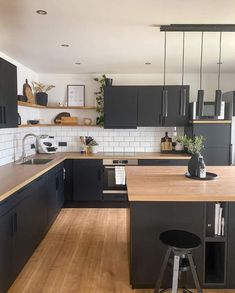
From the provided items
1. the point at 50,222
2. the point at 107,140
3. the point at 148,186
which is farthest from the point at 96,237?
the point at 107,140

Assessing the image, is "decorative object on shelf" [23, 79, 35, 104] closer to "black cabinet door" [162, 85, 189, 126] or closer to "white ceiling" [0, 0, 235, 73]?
"white ceiling" [0, 0, 235, 73]

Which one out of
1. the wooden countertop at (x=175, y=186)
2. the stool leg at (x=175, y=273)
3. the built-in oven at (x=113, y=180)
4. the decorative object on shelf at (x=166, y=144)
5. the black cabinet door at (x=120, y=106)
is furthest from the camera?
the decorative object on shelf at (x=166, y=144)

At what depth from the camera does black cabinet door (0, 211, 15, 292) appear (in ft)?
7.25

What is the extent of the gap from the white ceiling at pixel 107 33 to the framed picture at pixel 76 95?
0.75 meters

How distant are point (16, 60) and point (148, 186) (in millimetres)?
3005

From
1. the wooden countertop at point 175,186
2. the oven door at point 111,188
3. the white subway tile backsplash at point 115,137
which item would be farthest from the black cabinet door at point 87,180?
the wooden countertop at point 175,186

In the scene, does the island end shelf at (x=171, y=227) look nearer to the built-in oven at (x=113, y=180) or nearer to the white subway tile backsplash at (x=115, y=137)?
the built-in oven at (x=113, y=180)

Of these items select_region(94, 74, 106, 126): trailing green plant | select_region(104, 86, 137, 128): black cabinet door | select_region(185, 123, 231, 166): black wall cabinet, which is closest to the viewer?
select_region(185, 123, 231, 166): black wall cabinet

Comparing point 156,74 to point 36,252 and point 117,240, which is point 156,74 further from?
point 36,252

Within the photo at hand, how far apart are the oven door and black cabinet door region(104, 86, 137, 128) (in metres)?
0.88

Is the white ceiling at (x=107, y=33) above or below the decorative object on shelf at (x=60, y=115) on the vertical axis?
above

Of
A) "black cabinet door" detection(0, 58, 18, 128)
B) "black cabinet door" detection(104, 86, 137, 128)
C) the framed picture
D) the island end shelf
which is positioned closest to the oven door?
"black cabinet door" detection(104, 86, 137, 128)

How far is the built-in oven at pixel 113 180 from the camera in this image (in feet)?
15.6

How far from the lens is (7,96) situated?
2.99 m
